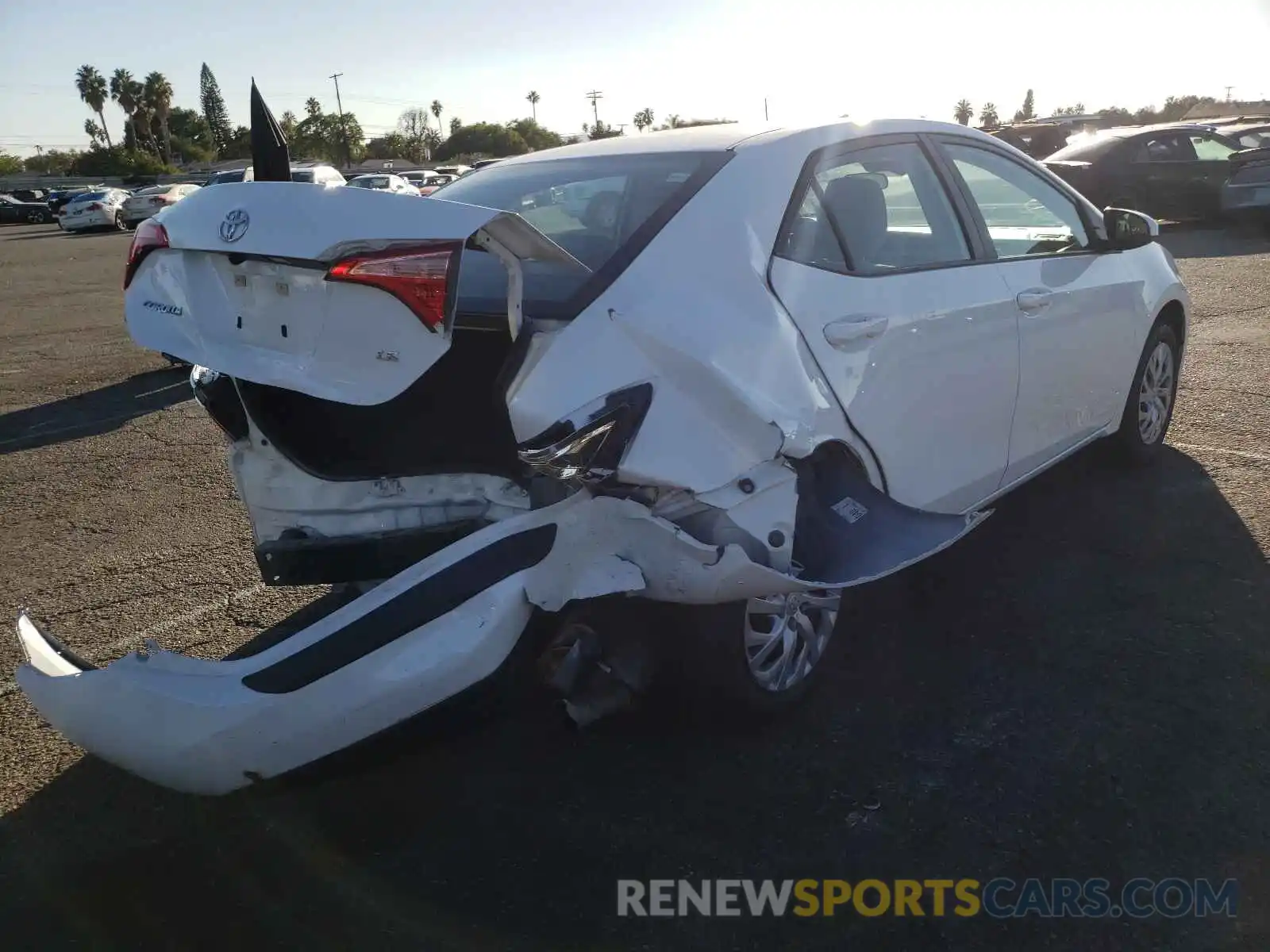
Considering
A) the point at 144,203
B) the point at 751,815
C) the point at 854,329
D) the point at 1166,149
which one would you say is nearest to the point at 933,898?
the point at 751,815

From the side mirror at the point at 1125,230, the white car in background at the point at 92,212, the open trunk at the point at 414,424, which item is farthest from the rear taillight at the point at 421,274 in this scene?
the white car in background at the point at 92,212

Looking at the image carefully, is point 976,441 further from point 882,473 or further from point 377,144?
point 377,144

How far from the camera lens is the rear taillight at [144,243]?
2744 mm

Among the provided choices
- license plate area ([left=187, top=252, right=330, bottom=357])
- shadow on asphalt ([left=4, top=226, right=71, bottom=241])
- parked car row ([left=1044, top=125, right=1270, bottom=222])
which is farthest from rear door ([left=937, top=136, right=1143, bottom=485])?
shadow on asphalt ([left=4, top=226, right=71, bottom=241])

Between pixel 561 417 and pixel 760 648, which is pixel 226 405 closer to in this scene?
pixel 561 417

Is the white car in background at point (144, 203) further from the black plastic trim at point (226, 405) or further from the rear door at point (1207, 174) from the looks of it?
the black plastic trim at point (226, 405)

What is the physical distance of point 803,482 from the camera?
294cm

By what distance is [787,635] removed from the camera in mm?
3195

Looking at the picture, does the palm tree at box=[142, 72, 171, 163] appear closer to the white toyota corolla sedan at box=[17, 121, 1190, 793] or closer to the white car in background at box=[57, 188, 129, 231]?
the white car in background at box=[57, 188, 129, 231]

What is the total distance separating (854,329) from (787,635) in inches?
36.5

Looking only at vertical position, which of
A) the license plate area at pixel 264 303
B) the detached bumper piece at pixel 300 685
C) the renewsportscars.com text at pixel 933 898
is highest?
the license plate area at pixel 264 303

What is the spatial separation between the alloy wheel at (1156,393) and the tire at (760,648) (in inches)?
104

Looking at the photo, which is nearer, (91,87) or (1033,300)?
(1033,300)

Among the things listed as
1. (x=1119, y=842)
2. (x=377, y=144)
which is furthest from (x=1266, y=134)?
(x=377, y=144)
